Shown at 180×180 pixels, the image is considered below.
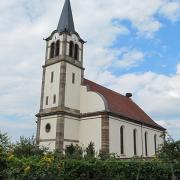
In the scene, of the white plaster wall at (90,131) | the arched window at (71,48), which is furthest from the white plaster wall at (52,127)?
the arched window at (71,48)

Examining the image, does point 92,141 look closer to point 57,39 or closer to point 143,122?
point 143,122

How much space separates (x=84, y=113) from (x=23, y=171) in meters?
22.5

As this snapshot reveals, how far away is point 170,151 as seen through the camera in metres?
13.9

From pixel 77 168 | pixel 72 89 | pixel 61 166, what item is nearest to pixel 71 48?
pixel 72 89

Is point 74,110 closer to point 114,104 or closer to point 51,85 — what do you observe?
point 51,85

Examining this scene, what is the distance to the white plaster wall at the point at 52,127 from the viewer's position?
102 ft

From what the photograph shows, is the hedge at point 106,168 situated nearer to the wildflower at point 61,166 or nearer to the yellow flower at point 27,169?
the wildflower at point 61,166

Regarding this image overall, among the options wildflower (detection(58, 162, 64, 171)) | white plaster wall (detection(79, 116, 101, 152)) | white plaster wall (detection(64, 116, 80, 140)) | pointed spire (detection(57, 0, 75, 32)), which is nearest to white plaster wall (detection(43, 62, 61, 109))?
white plaster wall (detection(64, 116, 80, 140))

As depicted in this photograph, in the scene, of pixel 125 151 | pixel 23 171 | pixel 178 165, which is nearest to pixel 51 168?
pixel 23 171

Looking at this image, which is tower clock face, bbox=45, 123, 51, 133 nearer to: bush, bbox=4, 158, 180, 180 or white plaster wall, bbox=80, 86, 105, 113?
white plaster wall, bbox=80, 86, 105, 113

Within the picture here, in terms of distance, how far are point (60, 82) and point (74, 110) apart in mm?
3492

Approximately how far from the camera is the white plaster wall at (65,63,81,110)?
32719mm

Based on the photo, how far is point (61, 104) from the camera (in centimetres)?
3167

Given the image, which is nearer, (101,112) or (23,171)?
(23,171)
